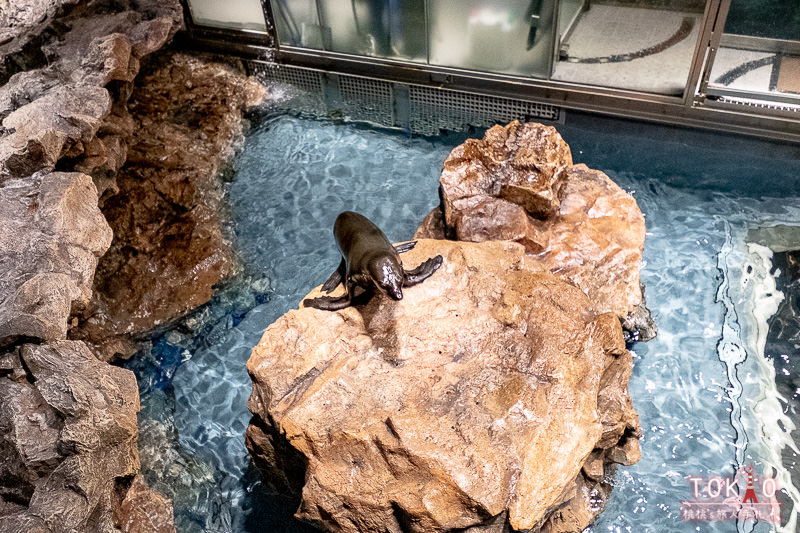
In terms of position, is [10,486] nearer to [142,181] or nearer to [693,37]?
[142,181]

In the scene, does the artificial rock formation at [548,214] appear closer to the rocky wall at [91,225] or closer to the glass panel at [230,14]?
the rocky wall at [91,225]

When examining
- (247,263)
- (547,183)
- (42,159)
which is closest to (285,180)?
(247,263)

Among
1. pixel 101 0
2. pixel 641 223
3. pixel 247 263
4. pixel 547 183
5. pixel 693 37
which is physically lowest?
pixel 247 263

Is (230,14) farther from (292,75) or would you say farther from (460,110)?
(460,110)

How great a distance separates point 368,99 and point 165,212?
3.00m

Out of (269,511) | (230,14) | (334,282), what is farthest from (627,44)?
(269,511)

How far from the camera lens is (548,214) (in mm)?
4852

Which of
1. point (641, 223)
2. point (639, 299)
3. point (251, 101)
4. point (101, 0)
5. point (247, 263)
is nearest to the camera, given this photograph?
point (639, 299)

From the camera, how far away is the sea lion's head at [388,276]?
385 centimetres

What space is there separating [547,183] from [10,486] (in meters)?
4.02

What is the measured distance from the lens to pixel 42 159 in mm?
4625

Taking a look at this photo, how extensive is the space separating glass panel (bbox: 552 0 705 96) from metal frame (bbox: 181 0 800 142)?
120 mm

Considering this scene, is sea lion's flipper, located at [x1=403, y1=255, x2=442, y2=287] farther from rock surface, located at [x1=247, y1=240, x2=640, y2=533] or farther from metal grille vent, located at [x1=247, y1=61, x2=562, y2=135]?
metal grille vent, located at [x1=247, y1=61, x2=562, y2=135]

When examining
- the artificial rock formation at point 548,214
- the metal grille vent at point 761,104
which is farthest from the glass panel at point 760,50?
the artificial rock formation at point 548,214
